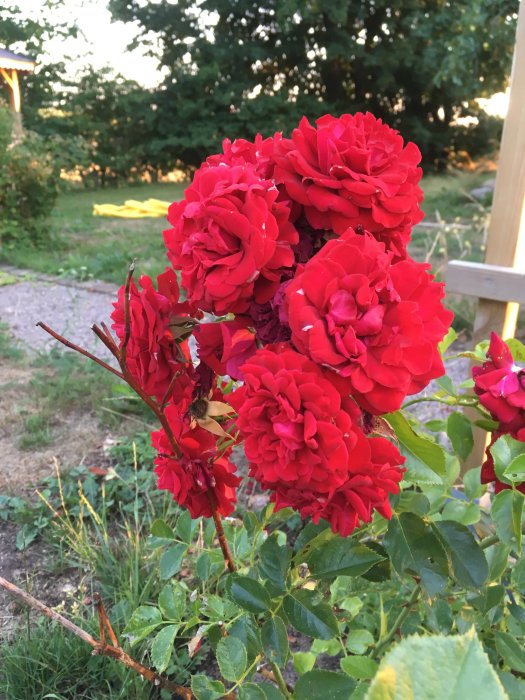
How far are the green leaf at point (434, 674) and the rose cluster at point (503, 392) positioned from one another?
46cm

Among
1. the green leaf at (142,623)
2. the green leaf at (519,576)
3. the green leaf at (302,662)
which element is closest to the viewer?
the green leaf at (519,576)

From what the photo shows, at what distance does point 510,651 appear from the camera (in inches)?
30.7

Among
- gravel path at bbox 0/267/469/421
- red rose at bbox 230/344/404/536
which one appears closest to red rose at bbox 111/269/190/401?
red rose at bbox 230/344/404/536

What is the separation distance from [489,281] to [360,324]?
1.20 metres

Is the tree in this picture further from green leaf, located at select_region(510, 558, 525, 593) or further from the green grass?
green leaf, located at select_region(510, 558, 525, 593)

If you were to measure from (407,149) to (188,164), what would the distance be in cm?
1513

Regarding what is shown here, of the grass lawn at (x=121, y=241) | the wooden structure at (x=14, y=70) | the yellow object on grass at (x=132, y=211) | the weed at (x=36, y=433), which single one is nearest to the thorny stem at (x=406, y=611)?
the weed at (x=36, y=433)

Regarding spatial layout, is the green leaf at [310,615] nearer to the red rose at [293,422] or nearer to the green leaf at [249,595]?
the green leaf at [249,595]

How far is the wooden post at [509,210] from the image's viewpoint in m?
1.48

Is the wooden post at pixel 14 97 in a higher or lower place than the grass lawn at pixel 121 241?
higher

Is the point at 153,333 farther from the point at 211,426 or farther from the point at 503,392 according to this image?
the point at 503,392

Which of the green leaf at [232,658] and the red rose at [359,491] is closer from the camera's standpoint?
the red rose at [359,491]

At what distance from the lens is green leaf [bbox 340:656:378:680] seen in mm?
815

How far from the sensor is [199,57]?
48.5 feet
